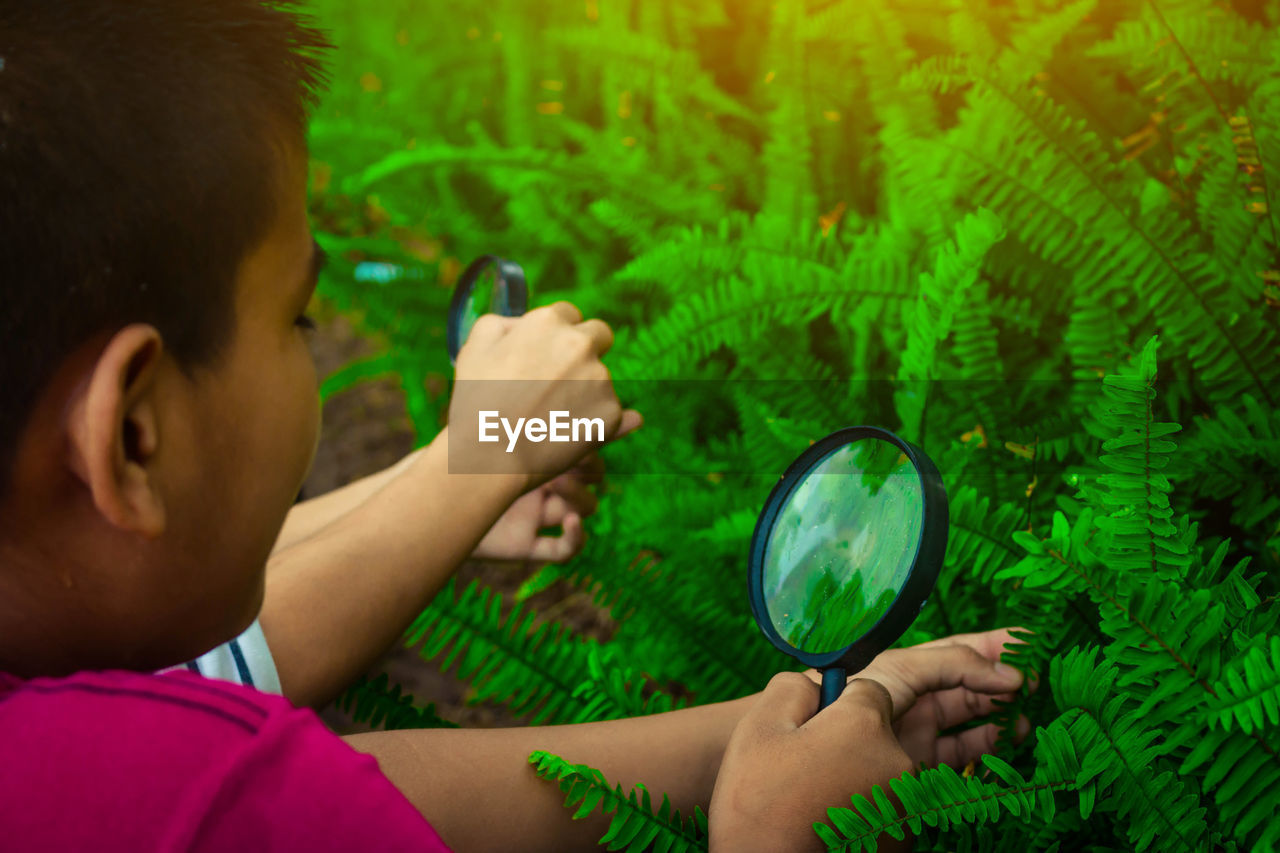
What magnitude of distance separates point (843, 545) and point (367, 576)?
0.65 metres

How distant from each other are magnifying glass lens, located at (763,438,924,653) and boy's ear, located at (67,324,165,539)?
631 mm

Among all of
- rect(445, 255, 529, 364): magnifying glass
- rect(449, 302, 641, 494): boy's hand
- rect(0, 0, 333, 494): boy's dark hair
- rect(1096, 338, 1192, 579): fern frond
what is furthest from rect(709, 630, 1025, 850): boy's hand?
rect(445, 255, 529, 364): magnifying glass

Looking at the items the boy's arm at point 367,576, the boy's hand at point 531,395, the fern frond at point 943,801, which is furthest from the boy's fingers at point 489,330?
the fern frond at point 943,801

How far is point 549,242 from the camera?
88.4 inches

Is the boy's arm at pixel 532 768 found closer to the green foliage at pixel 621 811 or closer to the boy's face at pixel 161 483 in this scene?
the green foliage at pixel 621 811

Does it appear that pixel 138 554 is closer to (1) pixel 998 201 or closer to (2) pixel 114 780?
(2) pixel 114 780

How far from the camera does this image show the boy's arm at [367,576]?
127cm

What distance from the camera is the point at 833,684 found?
94 centimetres

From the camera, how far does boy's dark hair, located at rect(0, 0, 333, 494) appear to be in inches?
28.9

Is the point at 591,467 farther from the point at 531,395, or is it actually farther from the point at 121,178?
the point at 121,178

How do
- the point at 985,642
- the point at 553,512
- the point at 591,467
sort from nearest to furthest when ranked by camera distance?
1. the point at 985,642
2. the point at 553,512
3. the point at 591,467

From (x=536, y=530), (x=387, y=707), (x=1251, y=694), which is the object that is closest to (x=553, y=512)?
(x=536, y=530)

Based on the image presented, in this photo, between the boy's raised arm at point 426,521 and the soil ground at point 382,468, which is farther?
the soil ground at point 382,468

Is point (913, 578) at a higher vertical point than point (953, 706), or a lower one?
higher
